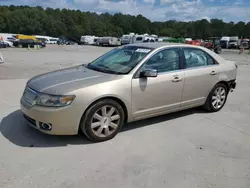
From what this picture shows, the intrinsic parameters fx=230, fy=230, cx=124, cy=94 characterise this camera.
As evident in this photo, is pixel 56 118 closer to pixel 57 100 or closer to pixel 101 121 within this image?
pixel 57 100

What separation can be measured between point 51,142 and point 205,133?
2556 mm

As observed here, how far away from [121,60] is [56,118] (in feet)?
5.35

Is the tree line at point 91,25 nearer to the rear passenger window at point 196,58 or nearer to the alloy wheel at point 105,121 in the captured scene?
the rear passenger window at point 196,58

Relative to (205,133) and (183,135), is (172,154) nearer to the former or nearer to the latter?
(183,135)

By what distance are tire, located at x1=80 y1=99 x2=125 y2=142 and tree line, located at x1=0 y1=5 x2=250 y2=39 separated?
292ft

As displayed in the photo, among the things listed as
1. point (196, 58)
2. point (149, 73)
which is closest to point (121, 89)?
point (149, 73)

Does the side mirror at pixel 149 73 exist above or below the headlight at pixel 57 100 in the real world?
above

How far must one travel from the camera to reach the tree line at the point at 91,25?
8894cm

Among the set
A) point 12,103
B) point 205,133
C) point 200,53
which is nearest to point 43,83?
point 12,103

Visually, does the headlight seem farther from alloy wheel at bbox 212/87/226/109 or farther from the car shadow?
alloy wheel at bbox 212/87/226/109

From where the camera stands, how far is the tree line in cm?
8894

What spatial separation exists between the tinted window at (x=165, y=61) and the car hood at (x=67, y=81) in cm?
76

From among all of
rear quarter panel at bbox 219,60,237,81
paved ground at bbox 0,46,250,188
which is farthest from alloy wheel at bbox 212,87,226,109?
paved ground at bbox 0,46,250,188

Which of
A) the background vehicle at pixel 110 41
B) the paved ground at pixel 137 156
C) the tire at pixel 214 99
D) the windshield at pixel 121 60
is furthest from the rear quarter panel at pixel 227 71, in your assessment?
the background vehicle at pixel 110 41
